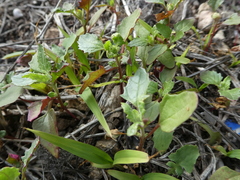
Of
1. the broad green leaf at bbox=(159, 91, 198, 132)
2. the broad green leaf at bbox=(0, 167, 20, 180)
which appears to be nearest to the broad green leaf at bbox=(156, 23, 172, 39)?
the broad green leaf at bbox=(159, 91, 198, 132)

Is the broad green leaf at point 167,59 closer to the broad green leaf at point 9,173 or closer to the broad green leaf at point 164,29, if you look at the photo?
the broad green leaf at point 164,29

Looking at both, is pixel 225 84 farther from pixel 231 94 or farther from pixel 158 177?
pixel 158 177

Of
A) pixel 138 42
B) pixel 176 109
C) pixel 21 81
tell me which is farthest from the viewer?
pixel 138 42

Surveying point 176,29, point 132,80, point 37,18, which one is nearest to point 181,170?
point 132,80

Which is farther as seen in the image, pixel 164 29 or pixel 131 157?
pixel 164 29

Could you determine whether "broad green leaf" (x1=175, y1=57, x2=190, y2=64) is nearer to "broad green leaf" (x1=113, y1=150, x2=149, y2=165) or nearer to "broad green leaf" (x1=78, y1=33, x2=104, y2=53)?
"broad green leaf" (x1=78, y1=33, x2=104, y2=53)

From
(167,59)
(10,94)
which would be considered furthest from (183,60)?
(10,94)
